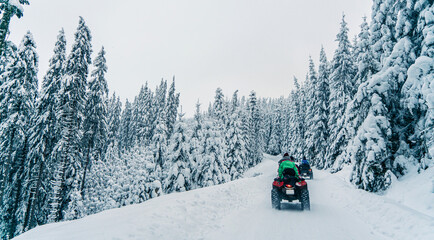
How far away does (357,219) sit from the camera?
9.03 m

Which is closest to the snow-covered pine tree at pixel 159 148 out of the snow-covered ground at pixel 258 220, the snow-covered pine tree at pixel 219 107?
the snow-covered ground at pixel 258 220

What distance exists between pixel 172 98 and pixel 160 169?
1241 inches

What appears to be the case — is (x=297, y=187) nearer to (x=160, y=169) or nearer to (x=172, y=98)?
(x=160, y=169)

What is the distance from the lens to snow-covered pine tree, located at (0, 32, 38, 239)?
21.6 meters

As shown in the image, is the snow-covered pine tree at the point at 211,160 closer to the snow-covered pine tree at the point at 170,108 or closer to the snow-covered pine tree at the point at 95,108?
the snow-covered pine tree at the point at 95,108

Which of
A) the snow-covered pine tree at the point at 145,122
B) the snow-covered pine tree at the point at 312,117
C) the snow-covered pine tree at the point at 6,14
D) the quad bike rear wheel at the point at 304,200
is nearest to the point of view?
the quad bike rear wheel at the point at 304,200

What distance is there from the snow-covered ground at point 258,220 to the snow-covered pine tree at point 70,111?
17429mm

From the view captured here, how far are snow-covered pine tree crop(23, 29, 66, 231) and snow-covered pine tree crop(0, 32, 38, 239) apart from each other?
0.76 m

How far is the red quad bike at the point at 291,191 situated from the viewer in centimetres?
1020

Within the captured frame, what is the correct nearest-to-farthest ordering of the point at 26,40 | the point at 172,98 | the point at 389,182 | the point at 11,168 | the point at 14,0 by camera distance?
the point at 14,0
the point at 389,182
the point at 26,40
the point at 11,168
the point at 172,98

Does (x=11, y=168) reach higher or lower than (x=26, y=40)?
lower

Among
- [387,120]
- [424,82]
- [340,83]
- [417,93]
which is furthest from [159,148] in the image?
[340,83]

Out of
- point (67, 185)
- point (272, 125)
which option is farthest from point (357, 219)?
point (272, 125)

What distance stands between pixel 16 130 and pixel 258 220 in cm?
2353
